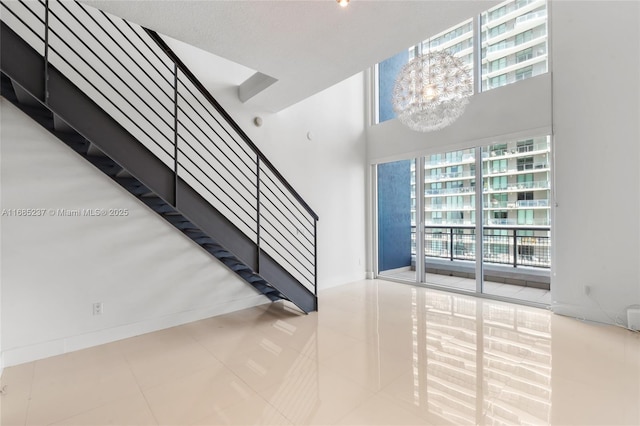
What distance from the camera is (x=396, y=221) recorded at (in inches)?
230

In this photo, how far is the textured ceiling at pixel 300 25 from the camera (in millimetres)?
2162

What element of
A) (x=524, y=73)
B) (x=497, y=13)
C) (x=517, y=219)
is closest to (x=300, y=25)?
(x=524, y=73)

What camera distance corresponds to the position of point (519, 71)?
13.9 ft

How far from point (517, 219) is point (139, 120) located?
5078mm

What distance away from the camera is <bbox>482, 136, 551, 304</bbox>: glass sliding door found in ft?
13.6

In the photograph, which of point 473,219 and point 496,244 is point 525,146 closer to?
point 473,219

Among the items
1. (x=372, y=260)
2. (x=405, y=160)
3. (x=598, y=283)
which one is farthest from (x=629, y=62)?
(x=372, y=260)

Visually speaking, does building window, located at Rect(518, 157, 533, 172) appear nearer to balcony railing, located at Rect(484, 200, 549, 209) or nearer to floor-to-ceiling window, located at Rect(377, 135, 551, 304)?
floor-to-ceiling window, located at Rect(377, 135, 551, 304)

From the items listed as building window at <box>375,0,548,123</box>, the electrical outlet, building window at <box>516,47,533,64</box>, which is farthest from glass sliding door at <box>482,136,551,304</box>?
the electrical outlet

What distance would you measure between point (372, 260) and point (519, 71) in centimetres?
386

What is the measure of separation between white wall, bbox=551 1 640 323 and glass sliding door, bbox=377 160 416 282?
2.25 meters

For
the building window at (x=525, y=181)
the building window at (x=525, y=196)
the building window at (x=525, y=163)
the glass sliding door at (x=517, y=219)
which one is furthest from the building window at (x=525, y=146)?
the building window at (x=525, y=196)

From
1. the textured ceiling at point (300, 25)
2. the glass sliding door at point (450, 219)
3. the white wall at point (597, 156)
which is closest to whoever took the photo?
the textured ceiling at point (300, 25)

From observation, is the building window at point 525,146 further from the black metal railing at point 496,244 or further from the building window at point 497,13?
the building window at point 497,13
